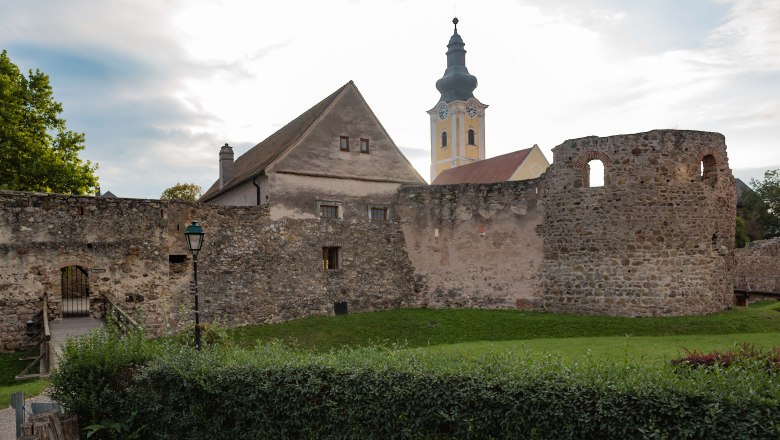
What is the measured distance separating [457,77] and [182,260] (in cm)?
5691

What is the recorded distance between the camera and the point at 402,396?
7258 mm

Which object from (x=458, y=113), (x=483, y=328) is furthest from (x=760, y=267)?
(x=458, y=113)

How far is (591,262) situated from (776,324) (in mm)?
6265

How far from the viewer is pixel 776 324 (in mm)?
18562

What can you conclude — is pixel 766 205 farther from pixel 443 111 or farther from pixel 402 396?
pixel 402 396

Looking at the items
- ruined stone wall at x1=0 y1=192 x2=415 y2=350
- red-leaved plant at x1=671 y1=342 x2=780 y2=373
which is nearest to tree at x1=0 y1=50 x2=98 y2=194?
ruined stone wall at x1=0 y1=192 x2=415 y2=350

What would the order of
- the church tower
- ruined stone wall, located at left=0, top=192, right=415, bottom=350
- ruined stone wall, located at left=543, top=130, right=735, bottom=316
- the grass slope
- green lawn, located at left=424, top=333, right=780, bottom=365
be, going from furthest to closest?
the church tower, ruined stone wall, located at left=543, top=130, right=735, bottom=316, the grass slope, ruined stone wall, located at left=0, top=192, right=415, bottom=350, green lawn, located at left=424, top=333, right=780, bottom=365

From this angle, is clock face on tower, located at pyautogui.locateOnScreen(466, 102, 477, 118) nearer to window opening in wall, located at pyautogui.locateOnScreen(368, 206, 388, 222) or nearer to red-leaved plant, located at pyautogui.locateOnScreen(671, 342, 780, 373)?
window opening in wall, located at pyautogui.locateOnScreen(368, 206, 388, 222)

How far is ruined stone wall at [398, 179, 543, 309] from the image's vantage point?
880 inches

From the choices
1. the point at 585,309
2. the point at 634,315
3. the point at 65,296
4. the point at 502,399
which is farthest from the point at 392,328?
the point at 65,296

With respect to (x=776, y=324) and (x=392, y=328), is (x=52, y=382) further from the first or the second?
(x=776, y=324)

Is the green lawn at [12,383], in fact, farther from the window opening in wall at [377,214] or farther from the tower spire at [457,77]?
the tower spire at [457,77]

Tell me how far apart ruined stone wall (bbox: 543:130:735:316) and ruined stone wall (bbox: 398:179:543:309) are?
1754 millimetres

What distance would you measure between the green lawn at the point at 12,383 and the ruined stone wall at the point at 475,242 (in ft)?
48.6
